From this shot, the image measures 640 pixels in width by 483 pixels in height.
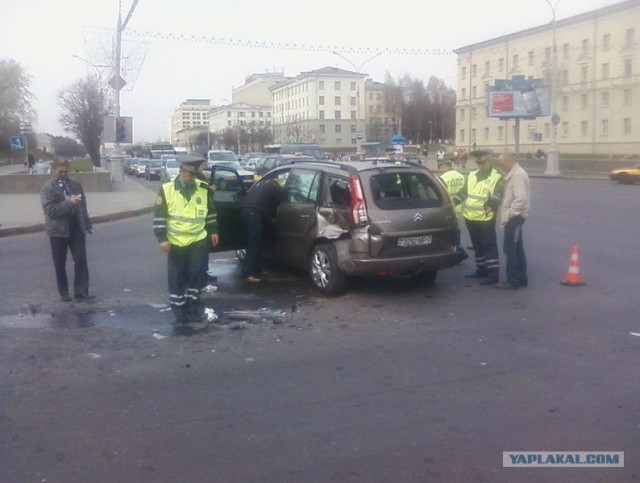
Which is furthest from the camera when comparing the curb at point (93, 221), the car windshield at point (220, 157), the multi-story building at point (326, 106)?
the multi-story building at point (326, 106)

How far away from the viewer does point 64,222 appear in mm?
9516

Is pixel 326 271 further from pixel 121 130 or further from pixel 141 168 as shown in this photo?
pixel 141 168

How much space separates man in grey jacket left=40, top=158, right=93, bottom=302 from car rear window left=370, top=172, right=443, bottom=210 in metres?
3.66

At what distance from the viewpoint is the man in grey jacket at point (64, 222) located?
9.45 metres

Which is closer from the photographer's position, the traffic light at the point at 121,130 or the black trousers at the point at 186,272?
the black trousers at the point at 186,272

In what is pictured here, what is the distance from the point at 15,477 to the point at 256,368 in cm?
255

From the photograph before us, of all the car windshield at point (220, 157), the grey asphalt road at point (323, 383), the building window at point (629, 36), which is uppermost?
the building window at point (629, 36)

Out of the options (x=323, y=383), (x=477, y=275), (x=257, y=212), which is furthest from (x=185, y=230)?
(x=477, y=275)

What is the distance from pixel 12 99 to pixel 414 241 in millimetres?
81423

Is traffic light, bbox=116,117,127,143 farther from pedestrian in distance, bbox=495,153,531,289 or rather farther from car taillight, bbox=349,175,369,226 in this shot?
pedestrian in distance, bbox=495,153,531,289

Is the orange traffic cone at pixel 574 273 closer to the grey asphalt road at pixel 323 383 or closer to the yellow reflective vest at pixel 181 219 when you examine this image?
the grey asphalt road at pixel 323 383

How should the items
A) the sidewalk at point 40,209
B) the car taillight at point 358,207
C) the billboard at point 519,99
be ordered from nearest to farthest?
the car taillight at point 358,207 < the sidewalk at point 40,209 < the billboard at point 519,99

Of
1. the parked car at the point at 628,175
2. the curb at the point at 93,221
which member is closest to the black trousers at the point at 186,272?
the curb at the point at 93,221

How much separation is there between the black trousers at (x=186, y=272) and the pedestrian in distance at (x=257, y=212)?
216cm
